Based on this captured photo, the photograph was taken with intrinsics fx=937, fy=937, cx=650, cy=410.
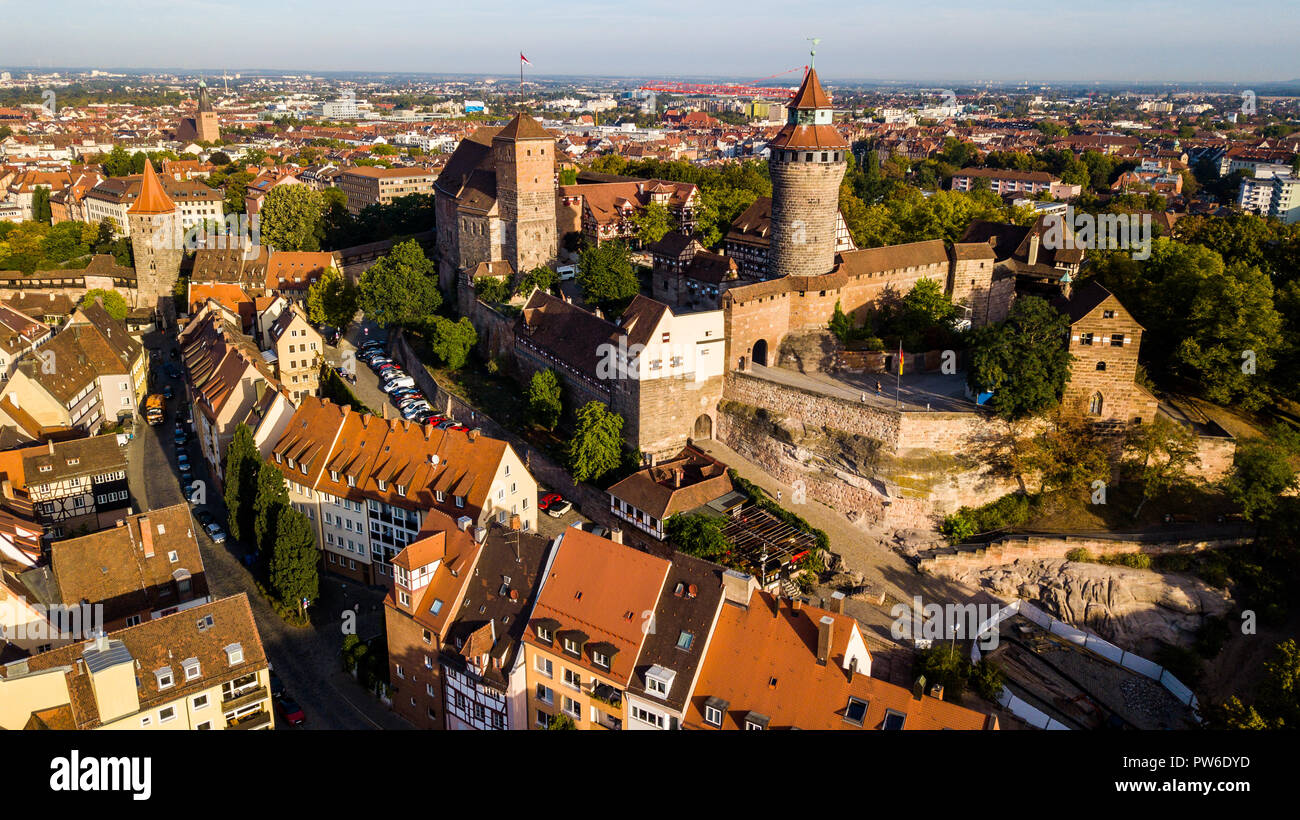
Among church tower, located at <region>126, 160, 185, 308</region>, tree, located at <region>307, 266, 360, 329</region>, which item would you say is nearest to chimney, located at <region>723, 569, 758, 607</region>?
tree, located at <region>307, 266, 360, 329</region>

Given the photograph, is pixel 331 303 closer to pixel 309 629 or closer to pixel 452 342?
pixel 452 342

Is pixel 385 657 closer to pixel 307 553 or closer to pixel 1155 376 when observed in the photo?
pixel 307 553

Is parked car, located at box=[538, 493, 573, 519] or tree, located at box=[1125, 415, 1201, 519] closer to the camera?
tree, located at box=[1125, 415, 1201, 519]

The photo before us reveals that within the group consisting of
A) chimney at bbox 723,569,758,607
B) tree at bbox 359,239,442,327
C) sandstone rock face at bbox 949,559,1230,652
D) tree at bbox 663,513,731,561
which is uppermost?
tree at bbox 359,239,442,327

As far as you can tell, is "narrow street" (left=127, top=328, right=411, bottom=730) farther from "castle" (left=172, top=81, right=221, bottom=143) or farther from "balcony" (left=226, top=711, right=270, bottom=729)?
"castle" (left=172, top=81, right=221, bottom=143)

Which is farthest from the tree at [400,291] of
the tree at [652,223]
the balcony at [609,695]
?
the balcony at [609,695]

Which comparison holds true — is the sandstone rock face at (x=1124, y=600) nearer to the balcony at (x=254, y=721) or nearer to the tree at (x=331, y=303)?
the balcony at (x=254, y=721)
